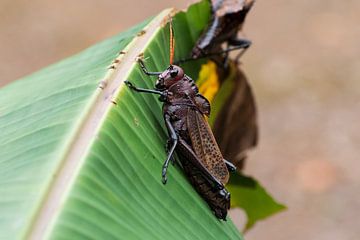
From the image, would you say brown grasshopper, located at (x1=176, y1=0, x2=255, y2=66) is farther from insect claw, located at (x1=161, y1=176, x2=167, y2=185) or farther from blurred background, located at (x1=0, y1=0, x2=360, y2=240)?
blurred background, located at (x1=0, y1=0, x2=360, y2=240)

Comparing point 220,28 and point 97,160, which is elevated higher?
point 220,28

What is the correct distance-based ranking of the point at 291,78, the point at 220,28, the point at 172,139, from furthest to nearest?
the point at 291,78
the point at 220,28
the point at 172,139

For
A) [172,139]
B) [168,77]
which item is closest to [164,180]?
[172,139]

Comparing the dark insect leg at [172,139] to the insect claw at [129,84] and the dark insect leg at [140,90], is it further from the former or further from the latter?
the insect claw at [129,84]

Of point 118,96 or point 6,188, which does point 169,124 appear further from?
point 6,188

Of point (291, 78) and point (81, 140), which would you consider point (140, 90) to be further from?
point (291, 78)

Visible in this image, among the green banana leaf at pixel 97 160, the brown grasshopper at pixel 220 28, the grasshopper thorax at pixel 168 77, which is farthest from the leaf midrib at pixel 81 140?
the brown grasshopper at pixel 220 28
